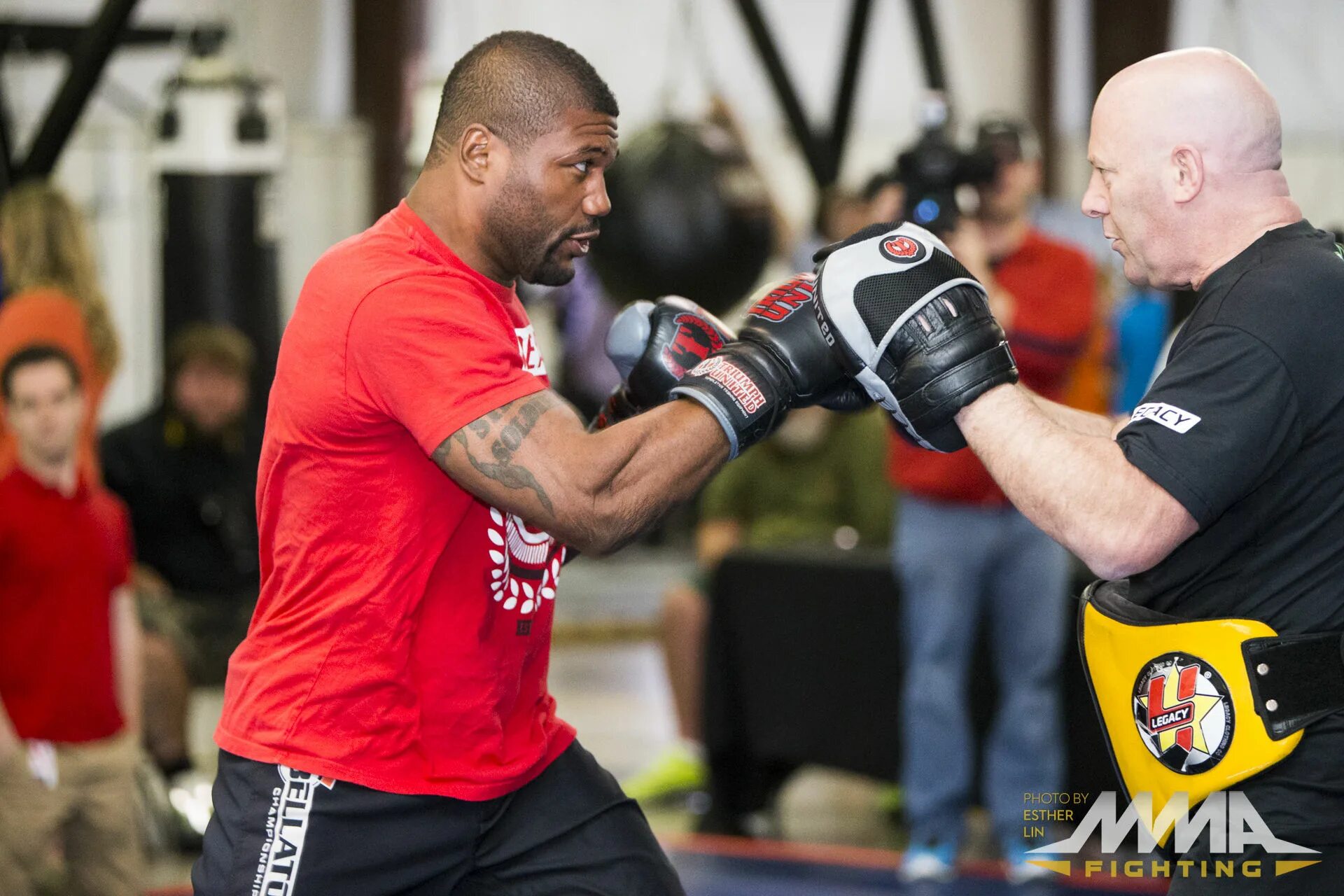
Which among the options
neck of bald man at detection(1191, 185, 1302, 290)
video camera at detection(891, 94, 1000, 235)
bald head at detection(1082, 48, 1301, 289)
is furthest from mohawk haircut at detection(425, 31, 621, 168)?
video camera at detection(891, 94, 1000, 235)

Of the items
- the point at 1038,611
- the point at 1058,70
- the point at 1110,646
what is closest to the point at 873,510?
the point at 1038,611

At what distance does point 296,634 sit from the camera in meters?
1.96

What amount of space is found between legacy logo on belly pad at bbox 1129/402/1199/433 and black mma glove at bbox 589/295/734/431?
2.20 ft

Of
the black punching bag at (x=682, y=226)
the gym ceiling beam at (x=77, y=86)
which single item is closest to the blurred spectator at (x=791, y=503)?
the black punching bag at (x=682, y=226)

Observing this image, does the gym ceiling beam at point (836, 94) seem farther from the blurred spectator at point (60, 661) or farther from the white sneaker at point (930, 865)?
the blurred spectator at point (60, 661)

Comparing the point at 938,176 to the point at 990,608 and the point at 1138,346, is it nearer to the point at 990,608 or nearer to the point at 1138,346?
the point at 990,608

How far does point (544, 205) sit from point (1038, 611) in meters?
2.33

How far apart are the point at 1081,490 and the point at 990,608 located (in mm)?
2332

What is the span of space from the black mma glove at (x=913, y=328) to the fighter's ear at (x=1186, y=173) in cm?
27

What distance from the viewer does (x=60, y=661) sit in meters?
3.27

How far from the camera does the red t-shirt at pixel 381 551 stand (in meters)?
1.88

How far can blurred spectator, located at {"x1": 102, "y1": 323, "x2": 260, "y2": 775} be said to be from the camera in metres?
5.24

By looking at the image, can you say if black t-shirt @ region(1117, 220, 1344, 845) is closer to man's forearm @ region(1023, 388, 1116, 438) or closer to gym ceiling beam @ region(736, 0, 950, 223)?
man's forearm @ region(1023, 388, 1116, 438)

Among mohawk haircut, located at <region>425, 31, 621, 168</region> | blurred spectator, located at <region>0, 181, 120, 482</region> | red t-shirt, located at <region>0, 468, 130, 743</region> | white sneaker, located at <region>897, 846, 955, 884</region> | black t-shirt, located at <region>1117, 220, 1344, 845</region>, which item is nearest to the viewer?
black t-shirt, located at <region>1117, 220, 1344, 845</region>
